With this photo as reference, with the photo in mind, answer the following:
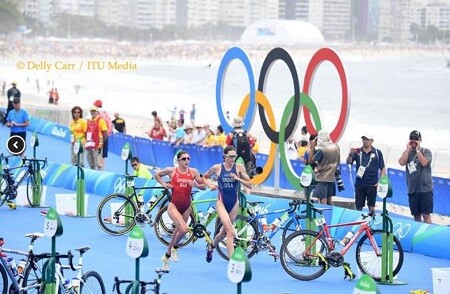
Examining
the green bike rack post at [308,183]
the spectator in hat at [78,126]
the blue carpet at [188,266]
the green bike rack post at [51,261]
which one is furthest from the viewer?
the spectator in hat at [78,126]

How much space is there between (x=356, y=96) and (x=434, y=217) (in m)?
99.5

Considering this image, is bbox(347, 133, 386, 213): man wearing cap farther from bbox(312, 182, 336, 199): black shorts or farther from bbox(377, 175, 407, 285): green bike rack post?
bbox(377, 175, 407, 285): green bike rack post

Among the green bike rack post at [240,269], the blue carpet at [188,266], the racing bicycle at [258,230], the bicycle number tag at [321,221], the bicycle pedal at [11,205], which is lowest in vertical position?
the bicycle pedal at [11,205]

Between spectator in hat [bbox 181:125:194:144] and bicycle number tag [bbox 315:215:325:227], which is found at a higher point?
bicycle number tag [bbox 315:215:325:227]

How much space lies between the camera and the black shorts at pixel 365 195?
60.0 feet

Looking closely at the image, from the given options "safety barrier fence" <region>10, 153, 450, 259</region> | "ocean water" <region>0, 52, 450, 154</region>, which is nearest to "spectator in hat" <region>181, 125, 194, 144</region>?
"safety barrier fence" <region>10, 153, 450, 259</region>

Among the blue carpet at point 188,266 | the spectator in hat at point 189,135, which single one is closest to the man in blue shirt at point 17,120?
the blue carpet at point 188,266

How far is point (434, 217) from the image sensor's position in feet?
74.7

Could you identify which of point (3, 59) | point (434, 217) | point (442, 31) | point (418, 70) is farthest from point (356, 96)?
point (434, 217)

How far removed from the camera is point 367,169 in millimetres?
18172

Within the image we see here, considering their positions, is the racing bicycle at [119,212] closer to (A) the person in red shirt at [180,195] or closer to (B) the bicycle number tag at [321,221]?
(A) the person in red shirt at [180,195]

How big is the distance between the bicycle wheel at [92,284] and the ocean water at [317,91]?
56.5m

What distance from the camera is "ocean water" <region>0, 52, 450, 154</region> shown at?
285 ft

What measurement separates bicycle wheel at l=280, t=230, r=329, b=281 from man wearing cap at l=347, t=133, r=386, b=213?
10.6 ft
